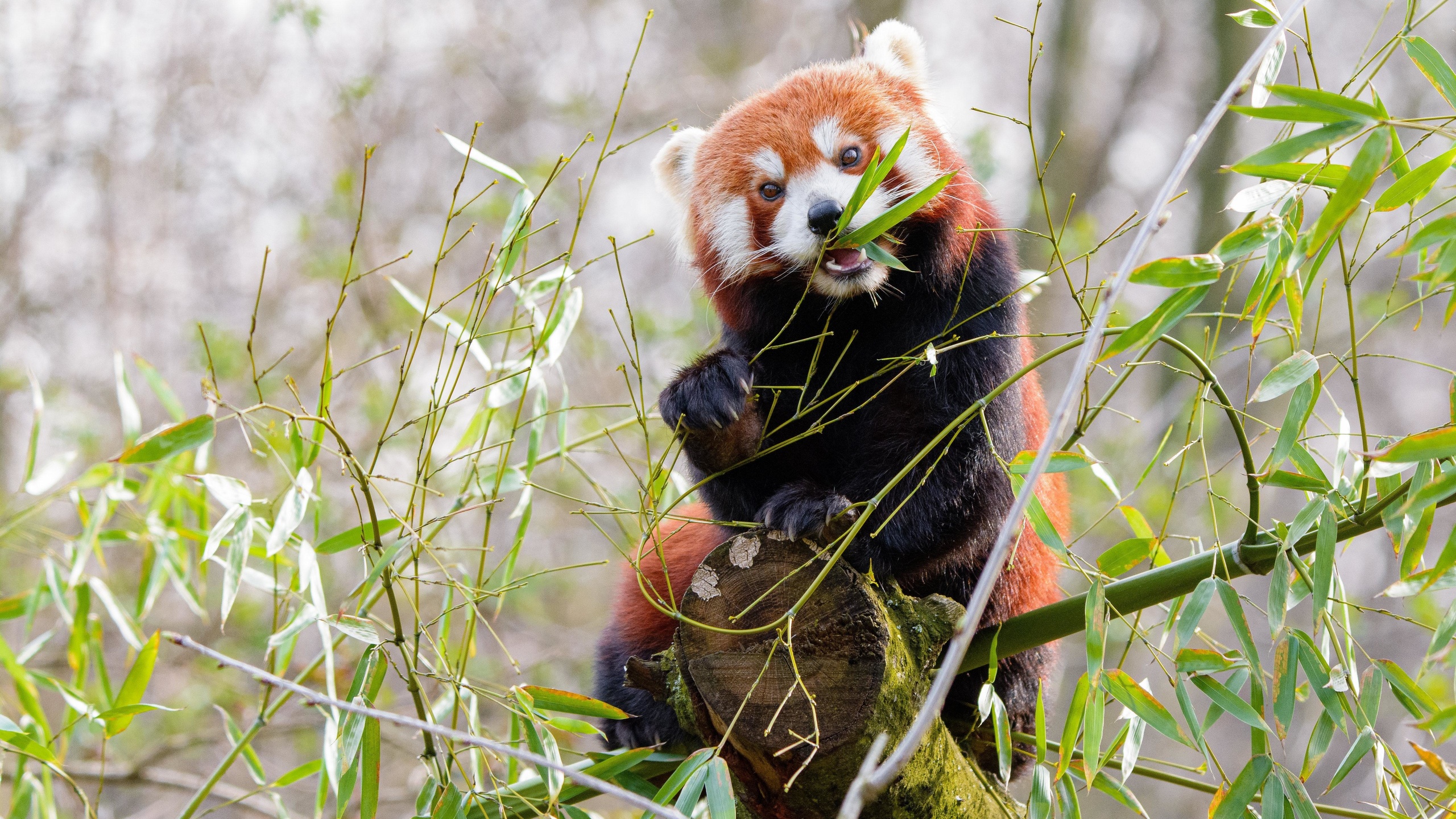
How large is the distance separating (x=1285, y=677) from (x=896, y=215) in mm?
867

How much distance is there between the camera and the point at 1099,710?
4.81 feet

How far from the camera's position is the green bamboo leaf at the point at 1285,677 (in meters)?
1.46

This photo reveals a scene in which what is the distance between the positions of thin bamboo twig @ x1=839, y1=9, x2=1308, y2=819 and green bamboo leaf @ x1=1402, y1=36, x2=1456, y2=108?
9.2 inches

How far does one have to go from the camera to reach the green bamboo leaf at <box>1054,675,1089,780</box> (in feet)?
4.82

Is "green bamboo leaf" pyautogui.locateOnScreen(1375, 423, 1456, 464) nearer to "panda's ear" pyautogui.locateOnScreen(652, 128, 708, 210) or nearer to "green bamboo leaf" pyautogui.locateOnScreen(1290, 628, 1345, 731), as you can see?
"green bamboo leaf" pyautogui.locateOnScreen(1290, 628, 1345, 731)

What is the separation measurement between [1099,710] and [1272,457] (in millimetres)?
427

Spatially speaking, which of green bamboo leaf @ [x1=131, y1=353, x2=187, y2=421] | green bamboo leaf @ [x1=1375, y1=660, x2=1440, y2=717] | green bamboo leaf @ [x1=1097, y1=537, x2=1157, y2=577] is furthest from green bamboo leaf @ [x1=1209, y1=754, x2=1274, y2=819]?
green bamboo leaf @ [x1=131, y1=353, x2=187, y2=421]

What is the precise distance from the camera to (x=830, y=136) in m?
2.32

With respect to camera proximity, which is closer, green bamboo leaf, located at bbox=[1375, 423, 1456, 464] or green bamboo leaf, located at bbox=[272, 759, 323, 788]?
green bamboo leaf, located at bbox=[1375, 423, 1456, 464]

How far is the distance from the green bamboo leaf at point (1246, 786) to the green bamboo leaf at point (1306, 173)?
82cm

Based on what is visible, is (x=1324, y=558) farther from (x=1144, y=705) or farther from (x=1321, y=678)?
(x=1144, y=705)

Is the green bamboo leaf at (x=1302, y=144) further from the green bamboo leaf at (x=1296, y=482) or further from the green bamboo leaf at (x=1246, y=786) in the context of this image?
the green bamboo leaf at (x=1246, y=786)

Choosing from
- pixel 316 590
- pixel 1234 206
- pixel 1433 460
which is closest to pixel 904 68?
pixel 1234 206

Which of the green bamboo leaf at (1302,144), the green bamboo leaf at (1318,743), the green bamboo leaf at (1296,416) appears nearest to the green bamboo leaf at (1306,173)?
the green bamboo leaf at (1302,144)
